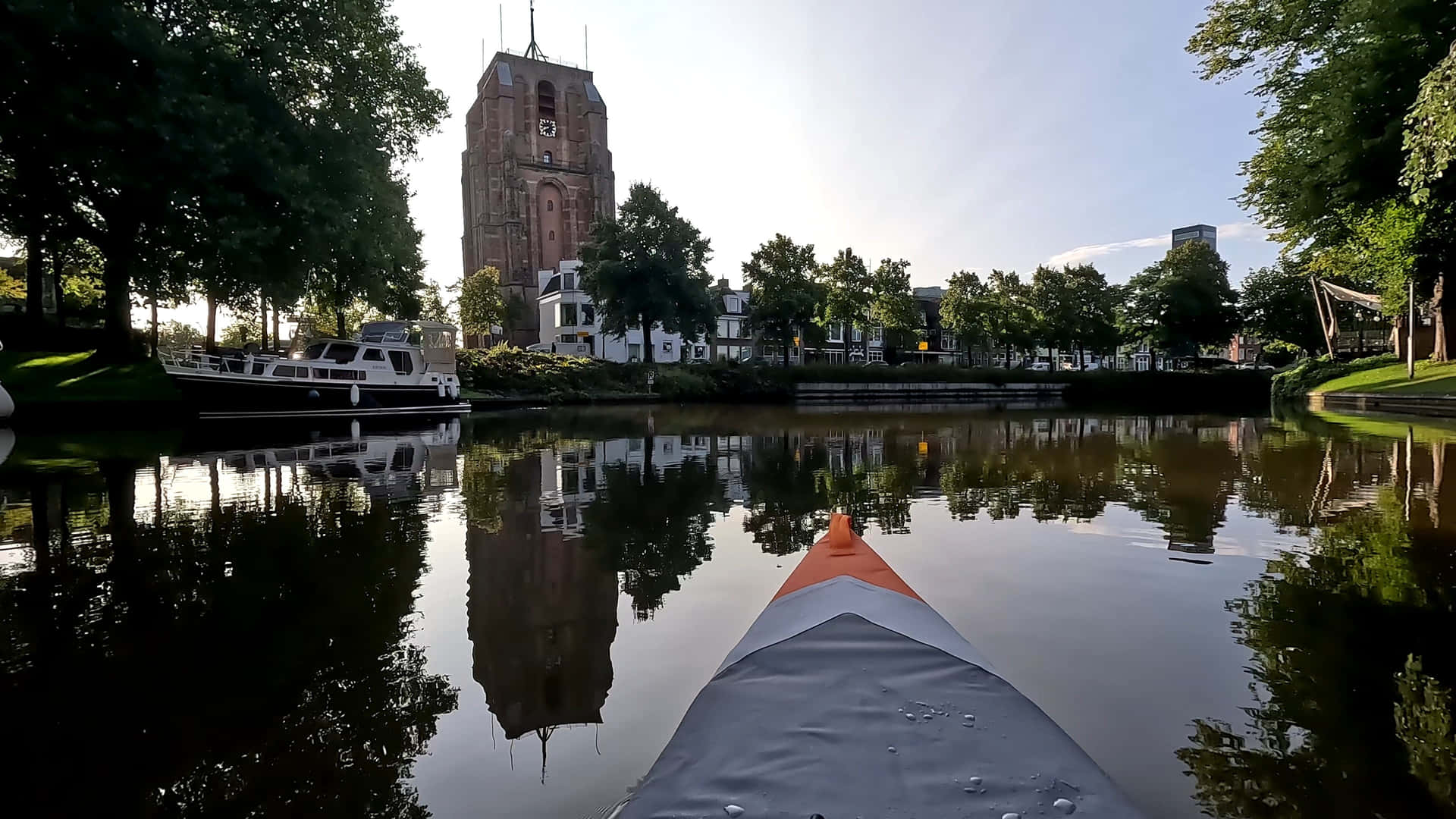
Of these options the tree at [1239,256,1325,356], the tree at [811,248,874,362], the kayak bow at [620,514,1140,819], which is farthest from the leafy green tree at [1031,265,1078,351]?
the kayak bow at [620,514,1140,819]

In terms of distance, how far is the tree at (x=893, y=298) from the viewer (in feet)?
171

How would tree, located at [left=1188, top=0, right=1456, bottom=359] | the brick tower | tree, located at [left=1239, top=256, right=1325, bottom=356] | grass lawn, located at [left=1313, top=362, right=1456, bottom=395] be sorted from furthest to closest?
the brick tower < tree, located at [left=1239, top=256, right=1325, bottom=356] < grass lawn, located at [left=1313, top=362, right=1456, bottom=395] < tree, located at [left=1188, top=0, right=1456, bottom=359]

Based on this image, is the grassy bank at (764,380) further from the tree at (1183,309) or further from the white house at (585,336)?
the white house at (585,336)

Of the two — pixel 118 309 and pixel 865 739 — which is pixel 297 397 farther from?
pixel 865 739

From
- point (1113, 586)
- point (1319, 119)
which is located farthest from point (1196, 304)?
point (1113, 586)

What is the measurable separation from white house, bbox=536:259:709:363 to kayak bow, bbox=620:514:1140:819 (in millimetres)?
55500

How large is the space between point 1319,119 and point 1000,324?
3810 centimetres

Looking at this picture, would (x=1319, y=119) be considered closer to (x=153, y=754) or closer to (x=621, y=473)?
(x=621, y=473)

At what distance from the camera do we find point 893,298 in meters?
52.1

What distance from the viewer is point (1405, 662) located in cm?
374

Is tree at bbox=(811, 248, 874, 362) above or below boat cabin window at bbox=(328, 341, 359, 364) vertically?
above

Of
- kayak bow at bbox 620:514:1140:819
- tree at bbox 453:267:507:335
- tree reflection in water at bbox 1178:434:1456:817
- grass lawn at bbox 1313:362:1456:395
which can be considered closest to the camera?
kayak bow at bbox 620:514:1140:819

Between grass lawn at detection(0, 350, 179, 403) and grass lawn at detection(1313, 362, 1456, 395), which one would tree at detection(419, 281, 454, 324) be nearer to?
grass lawn at detection(0, 350, 179, 403)

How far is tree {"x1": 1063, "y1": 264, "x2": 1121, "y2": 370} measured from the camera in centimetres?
5941
